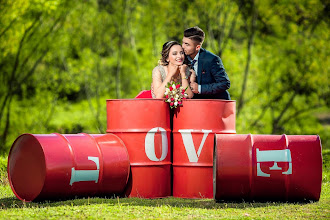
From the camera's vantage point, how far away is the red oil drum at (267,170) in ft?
20.4

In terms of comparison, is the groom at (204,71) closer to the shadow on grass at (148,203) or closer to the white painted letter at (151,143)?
the white painted letter at (151,143)

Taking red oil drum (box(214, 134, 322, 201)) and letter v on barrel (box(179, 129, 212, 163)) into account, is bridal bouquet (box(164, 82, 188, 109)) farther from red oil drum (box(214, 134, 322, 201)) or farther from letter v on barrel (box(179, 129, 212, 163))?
red oil drum (box(214, 134, 322, 201))

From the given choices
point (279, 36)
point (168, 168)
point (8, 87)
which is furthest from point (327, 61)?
point (168, 168)

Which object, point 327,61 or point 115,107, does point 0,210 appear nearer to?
point 115,107

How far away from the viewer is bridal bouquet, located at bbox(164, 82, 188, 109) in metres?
6.77

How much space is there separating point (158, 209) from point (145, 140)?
47.3 inches

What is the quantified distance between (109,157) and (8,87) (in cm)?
1267

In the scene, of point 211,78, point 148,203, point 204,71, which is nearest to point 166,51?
point 204,71

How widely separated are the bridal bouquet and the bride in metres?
0.19

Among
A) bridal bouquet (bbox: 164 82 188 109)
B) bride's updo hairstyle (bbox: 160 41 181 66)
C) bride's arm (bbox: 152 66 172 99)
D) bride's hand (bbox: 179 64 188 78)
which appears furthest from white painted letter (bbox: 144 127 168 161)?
bride's updo hairstyle (bbox: 160 41 181 66)

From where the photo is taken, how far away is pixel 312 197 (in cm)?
629

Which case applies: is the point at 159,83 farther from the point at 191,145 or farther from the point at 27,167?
the point at 27,167

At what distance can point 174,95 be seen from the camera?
679 cm

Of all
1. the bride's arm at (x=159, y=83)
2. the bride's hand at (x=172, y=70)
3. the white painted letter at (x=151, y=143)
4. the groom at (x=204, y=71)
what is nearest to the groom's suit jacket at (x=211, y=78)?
the groom at (x=204, y=71)
